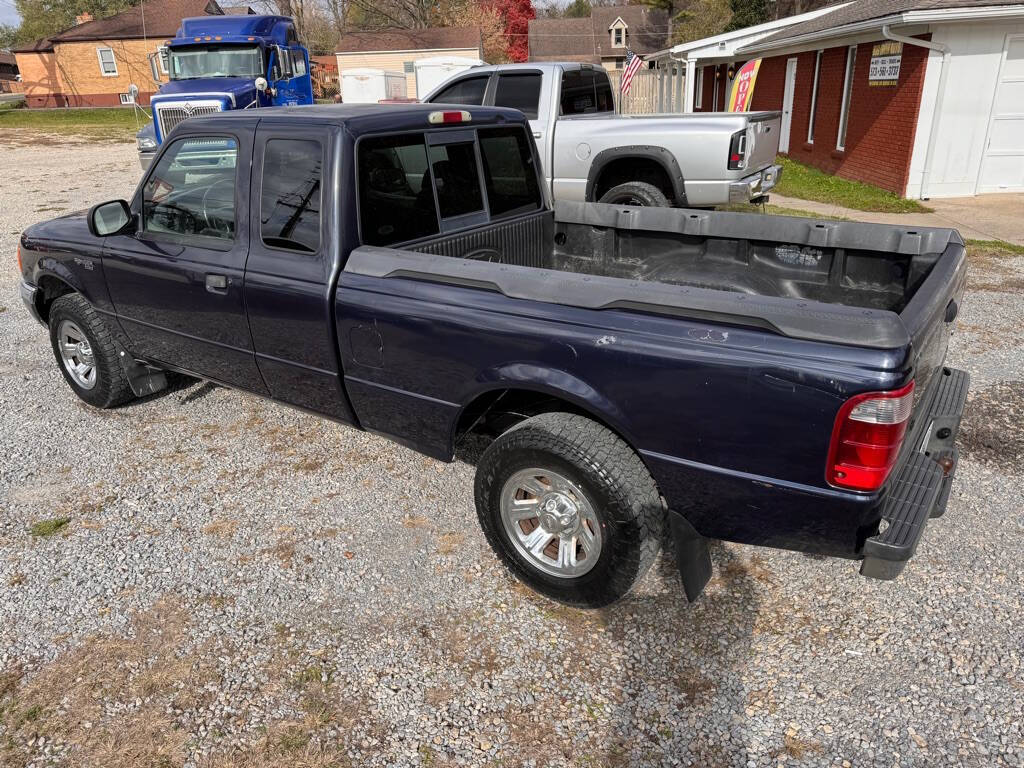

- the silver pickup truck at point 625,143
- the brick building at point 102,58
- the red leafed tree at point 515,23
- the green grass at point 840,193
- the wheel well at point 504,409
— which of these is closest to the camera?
the wheel well at point 504,409

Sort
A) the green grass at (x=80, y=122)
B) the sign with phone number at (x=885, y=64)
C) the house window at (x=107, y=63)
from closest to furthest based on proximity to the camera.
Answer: the sign with phone number at (x=885, y=64) < the green grass at (x=80, y=122) < the house window at (x=107, y=63)

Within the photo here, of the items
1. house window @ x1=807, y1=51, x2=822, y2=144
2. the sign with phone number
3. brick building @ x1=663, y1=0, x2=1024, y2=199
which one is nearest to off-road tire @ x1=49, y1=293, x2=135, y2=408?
brick building @ x1=663, y1=0, x2=1024, y2=199

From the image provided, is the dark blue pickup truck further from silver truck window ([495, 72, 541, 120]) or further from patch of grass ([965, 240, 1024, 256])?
patch of grass ([965, 240, 1024, 256])

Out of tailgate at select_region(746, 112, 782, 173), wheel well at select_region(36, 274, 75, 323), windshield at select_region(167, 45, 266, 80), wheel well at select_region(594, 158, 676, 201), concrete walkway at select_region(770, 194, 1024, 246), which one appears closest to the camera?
wheel well at select_region(36, 274, 75, 323)

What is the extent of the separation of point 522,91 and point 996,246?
6.10m

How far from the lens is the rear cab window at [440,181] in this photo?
11.6 feet

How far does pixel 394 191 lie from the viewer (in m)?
3.64

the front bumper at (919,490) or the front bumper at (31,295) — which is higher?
the front bumper at (31,295)

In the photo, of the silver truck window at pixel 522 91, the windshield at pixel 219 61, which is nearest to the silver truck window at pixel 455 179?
the silver truck window at pixel 522 91

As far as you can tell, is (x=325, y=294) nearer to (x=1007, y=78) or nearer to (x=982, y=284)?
(x=982, y=284)

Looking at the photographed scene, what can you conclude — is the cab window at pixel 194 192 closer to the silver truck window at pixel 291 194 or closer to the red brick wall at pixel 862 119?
the silver truck window at pixel 291 194

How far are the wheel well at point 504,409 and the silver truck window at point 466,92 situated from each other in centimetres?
678

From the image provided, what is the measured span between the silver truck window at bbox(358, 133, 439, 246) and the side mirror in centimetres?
163

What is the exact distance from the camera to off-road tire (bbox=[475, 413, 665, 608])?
2.81 m
